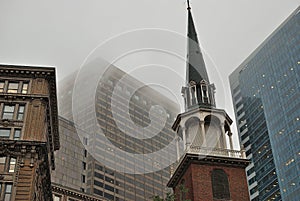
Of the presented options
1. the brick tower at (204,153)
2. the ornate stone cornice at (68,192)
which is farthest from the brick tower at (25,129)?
the ornate stone cornice at (68,192)

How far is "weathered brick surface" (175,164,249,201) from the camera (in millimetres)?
44375

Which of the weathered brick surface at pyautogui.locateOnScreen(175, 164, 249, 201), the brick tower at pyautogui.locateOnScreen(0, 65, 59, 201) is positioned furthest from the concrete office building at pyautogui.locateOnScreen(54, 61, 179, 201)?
the weathered brick surface at pyautogui.locateOnScreen(175, 164, 249, 201)

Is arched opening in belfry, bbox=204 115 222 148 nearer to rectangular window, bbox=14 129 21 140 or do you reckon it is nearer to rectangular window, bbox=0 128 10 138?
rectangular window, bbox=14 129 21 140

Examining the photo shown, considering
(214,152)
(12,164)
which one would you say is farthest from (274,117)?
(12,164)

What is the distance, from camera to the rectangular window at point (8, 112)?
153 ft

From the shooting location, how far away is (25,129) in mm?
45531

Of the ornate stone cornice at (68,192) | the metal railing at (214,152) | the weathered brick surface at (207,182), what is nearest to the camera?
the weathered brick surface at (207,182)

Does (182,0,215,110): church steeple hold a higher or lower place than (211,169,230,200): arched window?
higher

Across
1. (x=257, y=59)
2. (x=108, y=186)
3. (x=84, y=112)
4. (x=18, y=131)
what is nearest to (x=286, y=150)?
(x=257, y=59)

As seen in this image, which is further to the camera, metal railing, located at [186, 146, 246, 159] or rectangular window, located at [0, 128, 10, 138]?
metal railing, located at [186, 146, 246, 159]

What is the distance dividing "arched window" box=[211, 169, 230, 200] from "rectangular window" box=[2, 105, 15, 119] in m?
20.9

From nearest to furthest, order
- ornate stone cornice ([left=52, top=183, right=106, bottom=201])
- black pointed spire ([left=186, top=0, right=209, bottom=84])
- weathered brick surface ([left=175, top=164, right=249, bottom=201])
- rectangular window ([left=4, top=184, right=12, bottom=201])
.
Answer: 1. rectangular window ([left=4, top=184, right=12, bottom=201])
2. weathered brick surface ([left=175, top=164, right=249, bottom=201])
3. black pointed spire ([left=186, top=0, right=209, bottom=84])
4. ornate stone cornice ([left=52, top=183, right=106, bottom=201])

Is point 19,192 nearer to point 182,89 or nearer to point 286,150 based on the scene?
point 182,89

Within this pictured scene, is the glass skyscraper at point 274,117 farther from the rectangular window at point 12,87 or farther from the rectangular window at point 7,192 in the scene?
the rectangular window at point 7,192
